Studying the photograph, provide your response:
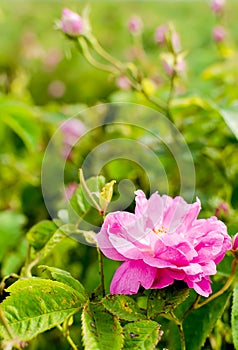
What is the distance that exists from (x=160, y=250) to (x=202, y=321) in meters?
0.19

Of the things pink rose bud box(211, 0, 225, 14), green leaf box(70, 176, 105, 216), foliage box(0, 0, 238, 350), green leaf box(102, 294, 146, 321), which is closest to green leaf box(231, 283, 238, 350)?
foliage box(0, 0, 238, 350)

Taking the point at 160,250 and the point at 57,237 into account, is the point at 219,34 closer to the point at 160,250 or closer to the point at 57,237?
the point at 57,237

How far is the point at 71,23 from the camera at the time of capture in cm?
102

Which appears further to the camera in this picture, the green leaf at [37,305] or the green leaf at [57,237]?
the green leaf at [57,237]

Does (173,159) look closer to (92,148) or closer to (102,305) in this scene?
(92,148)

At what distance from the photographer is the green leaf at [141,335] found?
53 centimetres

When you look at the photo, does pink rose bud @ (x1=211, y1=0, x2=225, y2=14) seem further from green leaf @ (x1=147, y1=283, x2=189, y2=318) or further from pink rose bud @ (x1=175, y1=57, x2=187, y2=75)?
green leaf @ (x1=147, y1=283, x2=189, y2=318)

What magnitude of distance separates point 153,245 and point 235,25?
3929mm

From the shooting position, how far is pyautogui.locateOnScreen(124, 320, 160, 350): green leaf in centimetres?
53

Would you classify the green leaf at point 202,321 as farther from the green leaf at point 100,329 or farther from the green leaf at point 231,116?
the green leaf at point 231,116

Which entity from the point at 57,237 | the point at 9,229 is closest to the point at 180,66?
the point at 9,229

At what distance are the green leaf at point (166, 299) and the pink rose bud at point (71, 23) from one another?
582 millimetres

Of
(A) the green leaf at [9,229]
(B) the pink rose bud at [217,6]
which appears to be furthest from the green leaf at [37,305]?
(B) the pink rose bud at [217,6]

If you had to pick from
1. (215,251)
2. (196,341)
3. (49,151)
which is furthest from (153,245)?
(49,151)
